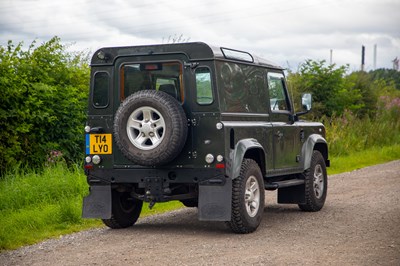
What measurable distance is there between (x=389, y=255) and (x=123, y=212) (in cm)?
374

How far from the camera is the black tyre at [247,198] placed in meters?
9.25

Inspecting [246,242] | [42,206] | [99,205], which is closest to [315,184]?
[246,242]

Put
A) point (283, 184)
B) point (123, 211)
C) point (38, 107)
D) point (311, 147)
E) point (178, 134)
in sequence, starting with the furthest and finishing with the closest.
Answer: point (38, 107)
point (311, 147)
point (283, 184)
point (123, 211)
point (178, 134)

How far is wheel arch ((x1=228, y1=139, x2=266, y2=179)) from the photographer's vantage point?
30.2 ft

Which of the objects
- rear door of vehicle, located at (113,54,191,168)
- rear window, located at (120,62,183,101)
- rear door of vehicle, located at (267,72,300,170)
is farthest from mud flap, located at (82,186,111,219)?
rear door of vehicle, located at (267,72,300,170)

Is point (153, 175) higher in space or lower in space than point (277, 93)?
lower

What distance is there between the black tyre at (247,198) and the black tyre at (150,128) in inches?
32.8

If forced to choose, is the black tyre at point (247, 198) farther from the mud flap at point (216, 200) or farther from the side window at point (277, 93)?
the side window at point (277, 93)

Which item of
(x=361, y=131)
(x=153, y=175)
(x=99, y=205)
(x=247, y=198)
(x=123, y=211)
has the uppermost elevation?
(x=361, y=131)

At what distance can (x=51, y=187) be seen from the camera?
40.0 ft

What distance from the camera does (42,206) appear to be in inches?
452

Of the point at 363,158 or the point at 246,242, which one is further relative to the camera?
the point at 363,158

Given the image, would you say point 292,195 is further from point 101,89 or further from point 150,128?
point 101,89

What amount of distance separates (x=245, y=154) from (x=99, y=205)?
74.5 inches
